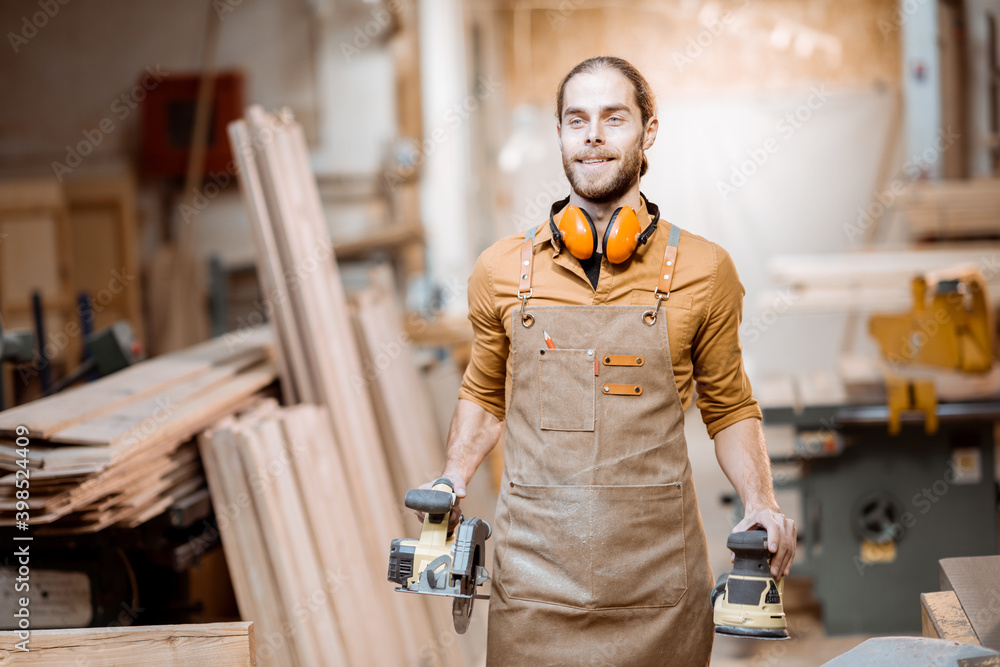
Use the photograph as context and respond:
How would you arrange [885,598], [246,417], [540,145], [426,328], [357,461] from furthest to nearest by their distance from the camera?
1. [540,145]
2. [426,328]
3. [885,598]
4. [357,461]
5. [246,417]

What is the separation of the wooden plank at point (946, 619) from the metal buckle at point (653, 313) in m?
0.87

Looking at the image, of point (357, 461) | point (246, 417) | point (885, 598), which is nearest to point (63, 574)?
point (246, 417)

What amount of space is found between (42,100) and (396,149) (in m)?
2.64

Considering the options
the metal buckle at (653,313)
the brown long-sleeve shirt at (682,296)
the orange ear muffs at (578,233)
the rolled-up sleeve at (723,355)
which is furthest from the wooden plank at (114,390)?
the rolled-up sleeve at (723,355)

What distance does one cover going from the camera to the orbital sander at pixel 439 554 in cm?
175

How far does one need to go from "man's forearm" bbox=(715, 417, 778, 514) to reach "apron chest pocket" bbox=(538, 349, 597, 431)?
0.30 metres

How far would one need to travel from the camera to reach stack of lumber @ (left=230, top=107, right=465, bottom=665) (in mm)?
3326

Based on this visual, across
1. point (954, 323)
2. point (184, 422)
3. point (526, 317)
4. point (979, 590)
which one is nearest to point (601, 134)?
point (526, 317)

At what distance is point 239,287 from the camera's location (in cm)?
684

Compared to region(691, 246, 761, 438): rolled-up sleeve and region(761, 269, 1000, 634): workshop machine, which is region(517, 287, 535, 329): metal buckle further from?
region(761, 269, 1000, 634): workshop machine

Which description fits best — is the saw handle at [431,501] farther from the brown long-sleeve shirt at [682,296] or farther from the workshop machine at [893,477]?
the workshop machine at [893,477]

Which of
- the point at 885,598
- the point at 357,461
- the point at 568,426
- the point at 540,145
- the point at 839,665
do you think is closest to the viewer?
the point at 839,665

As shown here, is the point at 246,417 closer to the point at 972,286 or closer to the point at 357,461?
the point at 357,461

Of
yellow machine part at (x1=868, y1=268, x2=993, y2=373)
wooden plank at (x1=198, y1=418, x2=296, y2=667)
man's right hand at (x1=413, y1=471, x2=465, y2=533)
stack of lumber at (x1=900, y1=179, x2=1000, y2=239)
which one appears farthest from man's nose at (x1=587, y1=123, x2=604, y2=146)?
stack of lumber at (x1=900, y1=179, x2=1000, y2=239)
